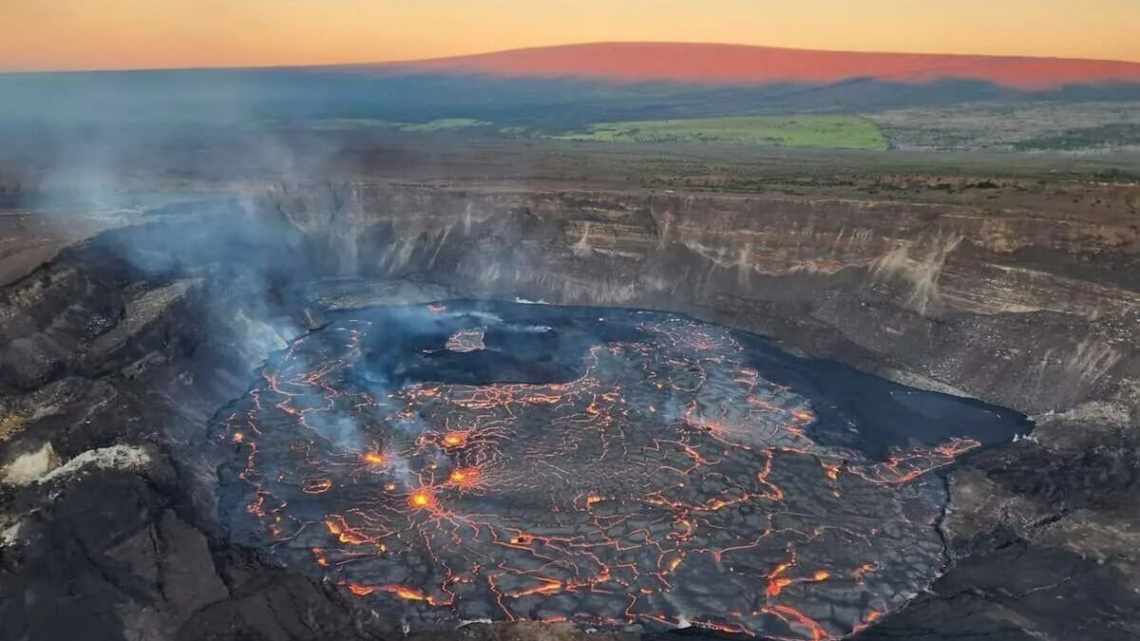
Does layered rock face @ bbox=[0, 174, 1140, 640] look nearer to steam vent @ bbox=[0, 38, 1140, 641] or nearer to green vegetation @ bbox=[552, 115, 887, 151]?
steam vent @ bbox=[0, 38, 1140, 641]

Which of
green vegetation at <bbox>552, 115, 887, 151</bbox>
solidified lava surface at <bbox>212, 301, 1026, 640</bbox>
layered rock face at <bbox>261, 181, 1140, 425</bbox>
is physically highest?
green vegetation at <bbox>552, 115, 887, 151</bbox>

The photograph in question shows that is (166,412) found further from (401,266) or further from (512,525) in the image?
(401,266)

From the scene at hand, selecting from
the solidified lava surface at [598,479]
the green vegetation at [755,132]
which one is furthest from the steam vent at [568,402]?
the green vegetation at [755,132]

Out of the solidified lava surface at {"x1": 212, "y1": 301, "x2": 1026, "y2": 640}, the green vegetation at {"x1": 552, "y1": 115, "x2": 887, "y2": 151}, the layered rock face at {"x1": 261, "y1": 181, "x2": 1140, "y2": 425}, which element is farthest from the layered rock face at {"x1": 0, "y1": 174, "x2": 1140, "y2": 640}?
the green vegetation at {"x1": 552, "y1": 115, "x2": 887, "y2": 151}

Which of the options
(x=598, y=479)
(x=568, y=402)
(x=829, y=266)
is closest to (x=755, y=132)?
(x=829, y=266)

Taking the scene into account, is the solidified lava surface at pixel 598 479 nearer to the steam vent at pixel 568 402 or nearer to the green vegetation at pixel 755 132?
the steam vent at pixel 568 402
